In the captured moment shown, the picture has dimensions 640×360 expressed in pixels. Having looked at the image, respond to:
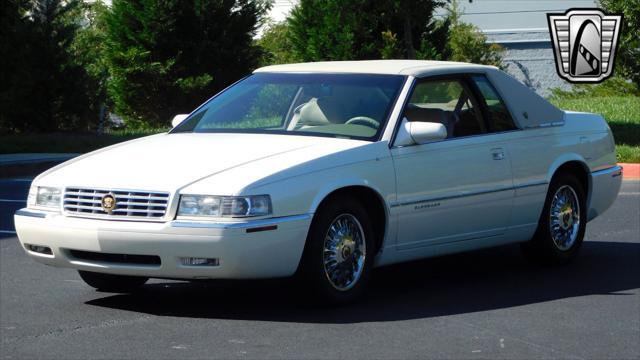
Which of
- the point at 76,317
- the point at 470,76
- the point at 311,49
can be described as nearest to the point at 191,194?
the point at 76,317

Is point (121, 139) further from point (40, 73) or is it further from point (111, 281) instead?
point (111, 281)

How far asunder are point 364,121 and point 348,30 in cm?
2080

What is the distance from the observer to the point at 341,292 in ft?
26.7

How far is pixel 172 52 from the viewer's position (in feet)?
97.2

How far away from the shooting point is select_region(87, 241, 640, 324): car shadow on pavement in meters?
8.10

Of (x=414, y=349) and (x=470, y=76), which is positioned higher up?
(x=470, y=76)

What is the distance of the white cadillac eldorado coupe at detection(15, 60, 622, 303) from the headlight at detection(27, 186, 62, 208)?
11 mm

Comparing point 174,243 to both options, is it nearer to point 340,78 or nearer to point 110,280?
point 110,280

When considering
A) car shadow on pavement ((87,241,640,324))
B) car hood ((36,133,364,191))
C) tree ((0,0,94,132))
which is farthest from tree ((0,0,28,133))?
car hood ((36,133,364,191))

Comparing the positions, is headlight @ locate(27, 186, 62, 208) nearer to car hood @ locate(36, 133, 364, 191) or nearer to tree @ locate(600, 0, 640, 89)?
car hood @ locate(36, 133, 364, 191)

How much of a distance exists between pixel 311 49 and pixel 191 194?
2243cm

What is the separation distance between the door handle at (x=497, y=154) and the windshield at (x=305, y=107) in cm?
88
